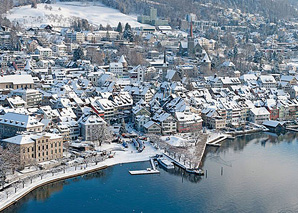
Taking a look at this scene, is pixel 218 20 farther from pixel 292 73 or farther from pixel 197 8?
pixel 292 73

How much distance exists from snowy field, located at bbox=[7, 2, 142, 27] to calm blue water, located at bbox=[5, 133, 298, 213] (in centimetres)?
4525

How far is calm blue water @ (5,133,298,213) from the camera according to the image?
16.2m

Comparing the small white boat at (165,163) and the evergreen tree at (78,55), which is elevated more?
the evergreen tree at (78,55)

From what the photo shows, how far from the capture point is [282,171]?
66.7ft

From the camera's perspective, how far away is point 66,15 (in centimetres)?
6950

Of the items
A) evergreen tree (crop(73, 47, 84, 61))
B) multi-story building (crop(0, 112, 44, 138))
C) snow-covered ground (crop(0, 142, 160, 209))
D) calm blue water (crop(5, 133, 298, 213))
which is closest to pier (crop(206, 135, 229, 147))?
calm blue water (crop(5, 133, 298, 213))

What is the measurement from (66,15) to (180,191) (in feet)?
185

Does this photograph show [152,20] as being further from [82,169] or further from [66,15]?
[82,169]

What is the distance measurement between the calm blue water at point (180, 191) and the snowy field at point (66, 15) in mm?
45250

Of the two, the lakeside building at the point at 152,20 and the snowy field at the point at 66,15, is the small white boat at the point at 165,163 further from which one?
the lakeside building at the point at 152,20

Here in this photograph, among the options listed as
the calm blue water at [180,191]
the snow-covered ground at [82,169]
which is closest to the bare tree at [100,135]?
the snow-covered ground at [82,169]

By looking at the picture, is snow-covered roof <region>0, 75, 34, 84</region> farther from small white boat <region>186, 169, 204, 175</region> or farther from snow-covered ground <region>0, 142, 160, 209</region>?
small white boat <region>186, 169, 204, 175</region>

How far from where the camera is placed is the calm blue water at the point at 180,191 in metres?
16.2

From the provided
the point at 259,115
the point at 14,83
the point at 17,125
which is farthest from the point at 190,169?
the point at 14,83
